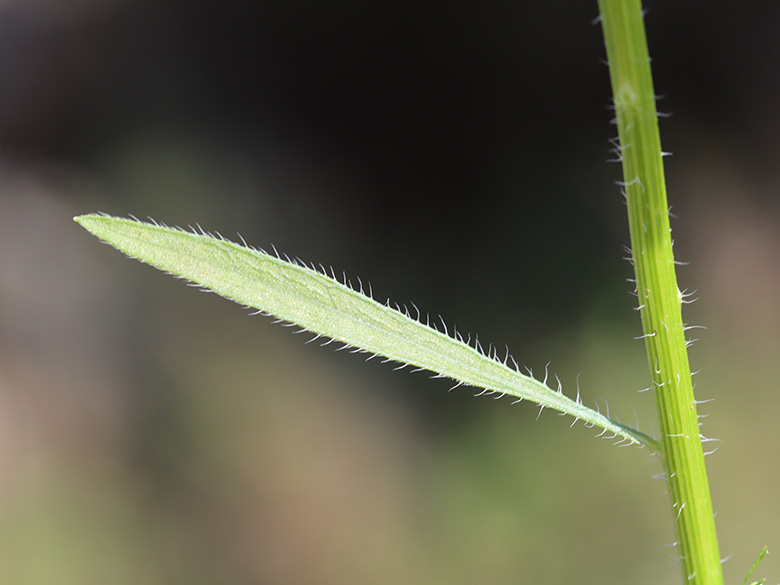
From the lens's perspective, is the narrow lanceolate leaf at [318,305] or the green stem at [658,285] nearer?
the green stem at [658,285]

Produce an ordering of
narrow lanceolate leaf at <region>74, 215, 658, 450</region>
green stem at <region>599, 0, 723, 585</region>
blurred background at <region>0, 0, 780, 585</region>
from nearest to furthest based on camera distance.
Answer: green stem at <region>599, 0, 723, 585</region> < narrow lanceolate leaf at <region>74, 215, 658, 450</region> < blurred background at <region>0, 0, 780, 585</region>

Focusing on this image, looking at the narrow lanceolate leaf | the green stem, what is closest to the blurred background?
the narrow lanceolate leaf

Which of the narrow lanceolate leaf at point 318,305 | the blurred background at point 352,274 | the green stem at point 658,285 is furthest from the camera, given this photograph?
the blurred background at point 352,274

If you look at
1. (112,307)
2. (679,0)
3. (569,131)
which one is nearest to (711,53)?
(679,0)

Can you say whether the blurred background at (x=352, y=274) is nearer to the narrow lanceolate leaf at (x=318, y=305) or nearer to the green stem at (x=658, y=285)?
the narrow lanceolate leaf at (x=318, y=305)

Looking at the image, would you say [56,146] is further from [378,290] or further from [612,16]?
[612,16]

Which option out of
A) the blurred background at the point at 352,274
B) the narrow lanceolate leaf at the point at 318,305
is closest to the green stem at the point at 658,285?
the narrow lanceolate leaf at the point at 318,305

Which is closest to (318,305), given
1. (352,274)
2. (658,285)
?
(658,285)

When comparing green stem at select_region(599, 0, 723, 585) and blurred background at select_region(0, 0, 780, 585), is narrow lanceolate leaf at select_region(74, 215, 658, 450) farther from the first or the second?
blurred background at select_region(0, 0, 780, 585)
